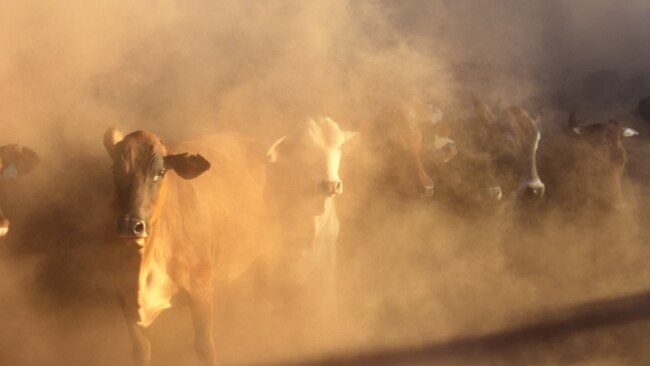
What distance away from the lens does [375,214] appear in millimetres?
3850

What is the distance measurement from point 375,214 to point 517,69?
7.23ft

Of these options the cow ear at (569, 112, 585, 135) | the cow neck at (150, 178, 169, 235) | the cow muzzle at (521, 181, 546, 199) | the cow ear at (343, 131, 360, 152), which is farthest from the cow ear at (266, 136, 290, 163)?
the cow ear at (569, 112, 585, 135)

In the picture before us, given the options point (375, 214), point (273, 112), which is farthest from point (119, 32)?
point (375, 214)

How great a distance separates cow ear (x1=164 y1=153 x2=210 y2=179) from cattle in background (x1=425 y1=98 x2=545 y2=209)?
138 centimetres

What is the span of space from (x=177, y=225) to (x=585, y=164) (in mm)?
2637

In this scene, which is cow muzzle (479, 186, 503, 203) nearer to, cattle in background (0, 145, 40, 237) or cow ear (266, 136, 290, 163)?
cow ear (266, 136, 290, 163)

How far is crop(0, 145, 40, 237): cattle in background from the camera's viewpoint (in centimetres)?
313

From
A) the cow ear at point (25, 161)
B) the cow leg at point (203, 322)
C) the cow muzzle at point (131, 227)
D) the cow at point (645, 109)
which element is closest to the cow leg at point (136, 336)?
the cow leg at point (203, 322)

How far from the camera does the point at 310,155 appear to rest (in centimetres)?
327

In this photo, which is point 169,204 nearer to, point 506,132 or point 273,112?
point 273,112

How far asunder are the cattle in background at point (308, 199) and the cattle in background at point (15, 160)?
3.72ft

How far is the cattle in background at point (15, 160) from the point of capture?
3127 millimetres

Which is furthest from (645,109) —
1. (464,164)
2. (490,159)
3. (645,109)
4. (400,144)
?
(400,144)

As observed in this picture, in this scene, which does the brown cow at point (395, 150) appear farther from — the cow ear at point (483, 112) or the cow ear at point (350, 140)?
the cow ear at point (483, 112)
